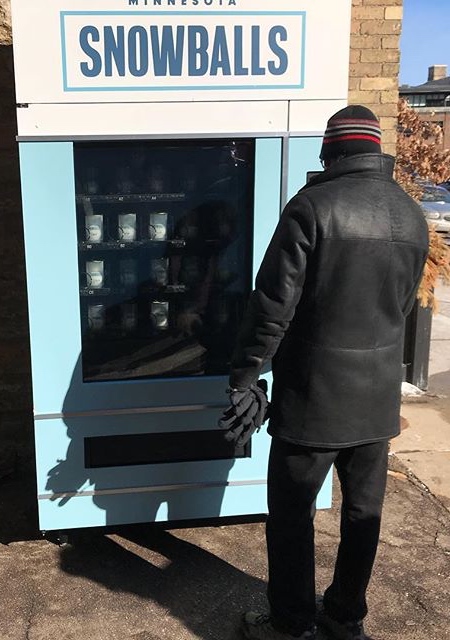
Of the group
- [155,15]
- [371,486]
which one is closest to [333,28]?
[155,15]

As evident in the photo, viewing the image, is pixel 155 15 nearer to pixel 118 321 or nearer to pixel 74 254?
pixel 74 254

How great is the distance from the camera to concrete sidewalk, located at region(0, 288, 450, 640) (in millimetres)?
2799

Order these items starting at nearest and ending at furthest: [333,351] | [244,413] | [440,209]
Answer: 1. [333,351]
2. [244,413]
3. [440,209]

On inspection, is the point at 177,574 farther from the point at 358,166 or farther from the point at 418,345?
the point at 418,345

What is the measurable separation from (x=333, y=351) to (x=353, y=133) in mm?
756

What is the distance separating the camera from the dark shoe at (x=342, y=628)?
265 cm

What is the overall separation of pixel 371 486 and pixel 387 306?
2.29ft

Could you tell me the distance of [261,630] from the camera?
2.63 m

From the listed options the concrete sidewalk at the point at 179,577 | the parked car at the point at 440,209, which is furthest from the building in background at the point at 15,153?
the parked car at the point at 440,209

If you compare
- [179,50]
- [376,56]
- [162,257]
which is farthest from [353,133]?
[376,56]

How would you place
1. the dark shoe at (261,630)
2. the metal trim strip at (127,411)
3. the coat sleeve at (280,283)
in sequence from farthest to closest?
the metal trim strip at (127,411)
the dark shoe at (261,630)
the coat sleeve at (280,283)

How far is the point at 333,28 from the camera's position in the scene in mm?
2850

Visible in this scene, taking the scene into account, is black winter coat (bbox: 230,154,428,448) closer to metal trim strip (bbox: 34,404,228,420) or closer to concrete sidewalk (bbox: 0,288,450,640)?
metal trim strip (bbox: 34,404,228,420)

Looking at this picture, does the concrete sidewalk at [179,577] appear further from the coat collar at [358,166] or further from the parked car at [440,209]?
the parked car at [440,209]
